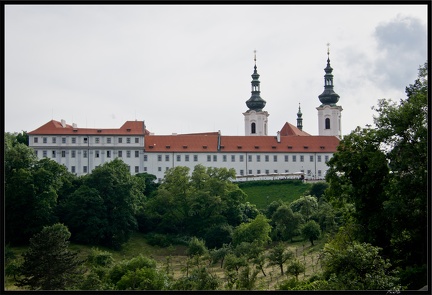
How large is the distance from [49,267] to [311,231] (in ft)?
48.2

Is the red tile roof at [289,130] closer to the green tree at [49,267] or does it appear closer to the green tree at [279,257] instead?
the green tree at [279,257]

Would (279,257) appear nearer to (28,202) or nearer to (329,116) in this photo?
(28,202)

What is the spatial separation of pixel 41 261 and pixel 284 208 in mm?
16753

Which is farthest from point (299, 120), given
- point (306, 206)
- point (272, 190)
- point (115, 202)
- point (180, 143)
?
point (115, 202)

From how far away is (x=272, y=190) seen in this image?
49156 mm

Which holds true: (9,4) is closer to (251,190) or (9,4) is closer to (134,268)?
(134,268)

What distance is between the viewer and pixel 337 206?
17375 mm

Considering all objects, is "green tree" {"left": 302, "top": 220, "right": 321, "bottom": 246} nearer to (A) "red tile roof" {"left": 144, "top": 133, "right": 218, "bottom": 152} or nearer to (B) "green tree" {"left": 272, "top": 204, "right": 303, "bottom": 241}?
(B) "green tree" {"left": 272, "top": 204, "right": 303, "bottom": 241}

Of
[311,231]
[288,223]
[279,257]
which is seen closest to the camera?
[279,257]

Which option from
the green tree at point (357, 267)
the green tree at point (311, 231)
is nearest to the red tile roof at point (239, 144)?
the green tree at point (311, 231)

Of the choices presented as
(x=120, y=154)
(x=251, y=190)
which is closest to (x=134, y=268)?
(x=251, y=190)

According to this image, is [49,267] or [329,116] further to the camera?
[329,116]

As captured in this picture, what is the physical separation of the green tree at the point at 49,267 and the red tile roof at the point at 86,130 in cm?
3487

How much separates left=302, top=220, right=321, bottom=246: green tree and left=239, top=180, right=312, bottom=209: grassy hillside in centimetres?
1075
